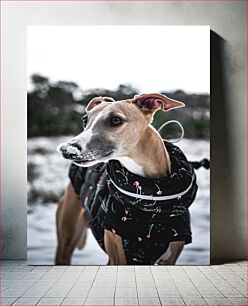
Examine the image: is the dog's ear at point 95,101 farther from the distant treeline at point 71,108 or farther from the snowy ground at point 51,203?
the snowy ground at point 51,203

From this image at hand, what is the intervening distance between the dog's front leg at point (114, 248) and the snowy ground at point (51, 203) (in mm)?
112

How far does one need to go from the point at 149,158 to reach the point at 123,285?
1.06 metres

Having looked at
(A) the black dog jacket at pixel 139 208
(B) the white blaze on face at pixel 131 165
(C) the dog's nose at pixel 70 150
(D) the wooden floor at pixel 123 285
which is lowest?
(D) the wooden floor at pixel 123 285

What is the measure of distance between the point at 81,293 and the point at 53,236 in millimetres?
1009

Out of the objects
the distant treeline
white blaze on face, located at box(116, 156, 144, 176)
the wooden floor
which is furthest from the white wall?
white blaze on face, located at box(116, 156, 144, 176)

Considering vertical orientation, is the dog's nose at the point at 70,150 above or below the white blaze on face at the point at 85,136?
below

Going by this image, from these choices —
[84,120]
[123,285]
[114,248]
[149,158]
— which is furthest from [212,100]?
[123,285]

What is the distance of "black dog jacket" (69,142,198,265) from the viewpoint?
507 cm

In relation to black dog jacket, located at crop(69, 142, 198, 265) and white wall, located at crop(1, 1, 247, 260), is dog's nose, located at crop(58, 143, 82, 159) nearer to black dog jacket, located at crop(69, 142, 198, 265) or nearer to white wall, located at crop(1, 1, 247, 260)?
black dog jacket, located at crop(69, 142, 198, 265)

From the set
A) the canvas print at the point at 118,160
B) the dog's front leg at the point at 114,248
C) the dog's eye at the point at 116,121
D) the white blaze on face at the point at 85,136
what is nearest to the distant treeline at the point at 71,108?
the canvas print at the point at 118,160

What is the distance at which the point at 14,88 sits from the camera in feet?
17.5

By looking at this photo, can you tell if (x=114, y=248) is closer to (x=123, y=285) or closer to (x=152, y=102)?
(x=123, y=285)

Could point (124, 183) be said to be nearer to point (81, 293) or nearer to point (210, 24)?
point (81, 293)

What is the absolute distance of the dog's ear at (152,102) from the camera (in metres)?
5.11
